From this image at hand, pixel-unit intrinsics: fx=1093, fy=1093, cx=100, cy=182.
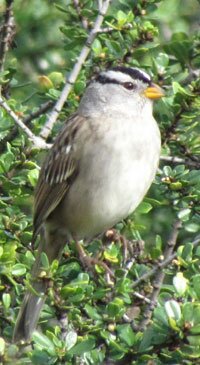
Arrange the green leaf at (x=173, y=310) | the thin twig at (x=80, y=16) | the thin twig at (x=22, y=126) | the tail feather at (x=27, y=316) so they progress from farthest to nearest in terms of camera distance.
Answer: the thin twig at (x=80, y=16) < the thin twig at (x=22, y=126) < the tail feather at (x=27, y=316) < the green leaf at (x=173, y=310)

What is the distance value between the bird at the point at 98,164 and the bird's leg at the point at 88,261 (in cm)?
14

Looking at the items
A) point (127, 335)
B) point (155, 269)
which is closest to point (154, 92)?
point (155, 269)

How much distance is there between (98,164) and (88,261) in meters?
0.52

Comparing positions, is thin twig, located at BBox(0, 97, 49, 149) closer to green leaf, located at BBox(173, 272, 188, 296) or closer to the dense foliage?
the dense foliage

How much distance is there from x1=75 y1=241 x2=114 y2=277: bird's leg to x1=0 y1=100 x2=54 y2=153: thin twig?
484mm

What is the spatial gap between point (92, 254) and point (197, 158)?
0.56 metres

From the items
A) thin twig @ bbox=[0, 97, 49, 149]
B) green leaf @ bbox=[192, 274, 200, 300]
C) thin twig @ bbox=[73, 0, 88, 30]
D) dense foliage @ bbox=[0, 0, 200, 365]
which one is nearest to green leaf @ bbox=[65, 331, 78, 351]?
dense foliage @ bbox=[0, 0, 200, 365]

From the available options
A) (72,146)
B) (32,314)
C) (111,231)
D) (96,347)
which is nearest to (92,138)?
(72,146)

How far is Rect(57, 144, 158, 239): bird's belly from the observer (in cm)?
419

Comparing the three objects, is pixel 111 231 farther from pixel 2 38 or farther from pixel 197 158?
pixel 2 38

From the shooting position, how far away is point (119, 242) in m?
4.08

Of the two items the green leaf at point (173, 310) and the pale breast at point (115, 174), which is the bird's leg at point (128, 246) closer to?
the pale breast at point (115, 174)

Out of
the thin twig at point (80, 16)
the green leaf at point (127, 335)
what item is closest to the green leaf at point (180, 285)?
the green leaf at point (127, 335)

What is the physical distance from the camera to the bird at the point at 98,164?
13.8 feet
